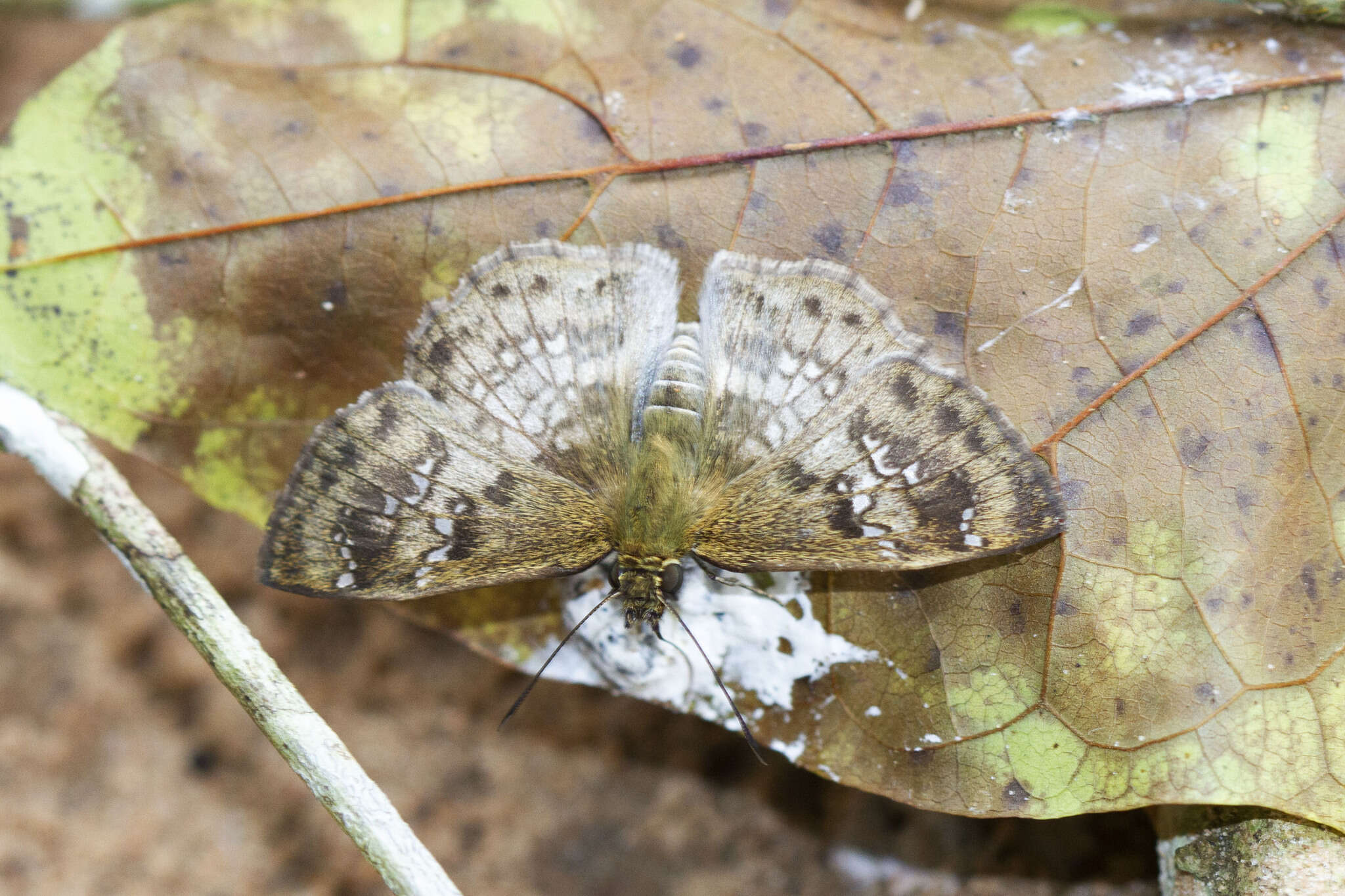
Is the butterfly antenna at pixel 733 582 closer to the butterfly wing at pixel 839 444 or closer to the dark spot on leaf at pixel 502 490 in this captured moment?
the butterfly wing at pixel 839 444

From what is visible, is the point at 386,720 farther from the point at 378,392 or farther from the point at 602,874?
the point at 378,392

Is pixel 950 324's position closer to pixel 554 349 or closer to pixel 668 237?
pixel 668 237

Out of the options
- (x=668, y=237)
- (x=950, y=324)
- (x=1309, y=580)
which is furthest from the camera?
(x=668, y=237)

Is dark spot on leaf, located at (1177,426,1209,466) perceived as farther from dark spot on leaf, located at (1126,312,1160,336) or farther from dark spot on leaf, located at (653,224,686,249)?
dark spot on leaf, located at (653,224,686,249)

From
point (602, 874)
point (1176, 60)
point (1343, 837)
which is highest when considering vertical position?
point (1176, 60)

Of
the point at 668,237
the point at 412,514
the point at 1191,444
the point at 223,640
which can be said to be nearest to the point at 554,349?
the point at 668,237

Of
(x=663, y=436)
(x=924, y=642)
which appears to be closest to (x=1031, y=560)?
(x=924, y=642)
